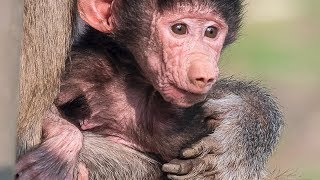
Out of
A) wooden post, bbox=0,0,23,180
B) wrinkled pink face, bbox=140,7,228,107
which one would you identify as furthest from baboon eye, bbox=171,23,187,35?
wooden post, bbox=0,0,23,180

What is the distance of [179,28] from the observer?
363 centimetres

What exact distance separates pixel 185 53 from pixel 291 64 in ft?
27.4

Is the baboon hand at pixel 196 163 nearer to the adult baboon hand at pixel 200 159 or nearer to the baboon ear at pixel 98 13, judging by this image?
the adult baboon hand at pixel 200 159

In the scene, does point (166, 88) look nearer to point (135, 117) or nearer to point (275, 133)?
point (135, 117)

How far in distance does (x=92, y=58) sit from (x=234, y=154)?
2.44 ft

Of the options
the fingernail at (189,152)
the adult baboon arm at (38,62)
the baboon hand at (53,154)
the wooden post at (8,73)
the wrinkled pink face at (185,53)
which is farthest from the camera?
the fingernail at (189,152)

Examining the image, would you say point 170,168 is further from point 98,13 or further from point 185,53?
point 98,13

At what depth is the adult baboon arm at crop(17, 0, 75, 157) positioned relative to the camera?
329 cm

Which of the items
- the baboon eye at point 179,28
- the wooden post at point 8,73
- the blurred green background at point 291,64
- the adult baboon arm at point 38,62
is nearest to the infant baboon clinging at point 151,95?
the baboon eye at point 179,28

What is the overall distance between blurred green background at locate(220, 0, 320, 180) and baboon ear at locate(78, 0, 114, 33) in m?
4.58

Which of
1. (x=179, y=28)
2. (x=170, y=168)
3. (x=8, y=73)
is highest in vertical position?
(x=179, y=28)

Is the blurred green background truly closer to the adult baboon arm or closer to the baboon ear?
the baboon ear

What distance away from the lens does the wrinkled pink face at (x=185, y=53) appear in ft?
11.1

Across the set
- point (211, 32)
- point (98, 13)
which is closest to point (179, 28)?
point (211, 32)
